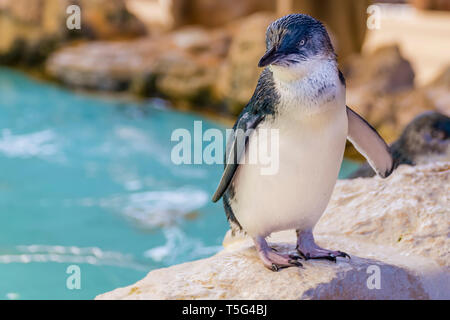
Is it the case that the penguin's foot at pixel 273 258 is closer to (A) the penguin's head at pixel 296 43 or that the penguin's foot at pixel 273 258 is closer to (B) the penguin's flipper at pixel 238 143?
(B) the penguin's flipper at pixel 238 143

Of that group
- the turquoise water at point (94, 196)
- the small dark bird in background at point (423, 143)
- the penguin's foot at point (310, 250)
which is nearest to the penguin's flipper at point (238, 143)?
the penguin's foot at point (310, 250)

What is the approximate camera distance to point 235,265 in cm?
218

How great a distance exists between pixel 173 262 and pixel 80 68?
14.6ft

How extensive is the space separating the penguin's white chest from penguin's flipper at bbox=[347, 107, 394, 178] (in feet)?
0.64

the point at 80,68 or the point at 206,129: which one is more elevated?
the point at 80,68

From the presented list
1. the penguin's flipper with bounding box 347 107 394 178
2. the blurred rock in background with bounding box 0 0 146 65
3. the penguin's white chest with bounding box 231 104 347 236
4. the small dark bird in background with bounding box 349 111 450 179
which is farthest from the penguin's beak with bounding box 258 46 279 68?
the blurred rock in background with bounding box 0 0 146 65

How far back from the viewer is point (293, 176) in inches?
80.7

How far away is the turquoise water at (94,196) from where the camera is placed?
379 centimetres

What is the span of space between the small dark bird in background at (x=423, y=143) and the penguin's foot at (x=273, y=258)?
42.3 inches

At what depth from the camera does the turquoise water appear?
379 centimetres

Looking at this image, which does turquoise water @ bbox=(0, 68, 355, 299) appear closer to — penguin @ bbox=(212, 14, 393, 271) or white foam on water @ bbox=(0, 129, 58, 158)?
white foam on water @ bbox=(0, 129, 58, 158)

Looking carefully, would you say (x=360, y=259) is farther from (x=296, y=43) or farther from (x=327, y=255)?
(x=296, y=43)

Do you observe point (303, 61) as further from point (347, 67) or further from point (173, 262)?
point (347, 67)

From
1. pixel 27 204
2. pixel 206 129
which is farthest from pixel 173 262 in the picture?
pixel 206 129
